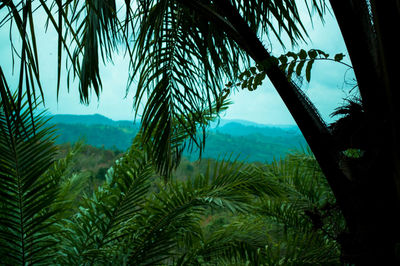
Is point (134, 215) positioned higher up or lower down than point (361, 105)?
lower down

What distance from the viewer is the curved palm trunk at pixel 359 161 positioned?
978mm

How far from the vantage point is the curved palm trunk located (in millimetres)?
978

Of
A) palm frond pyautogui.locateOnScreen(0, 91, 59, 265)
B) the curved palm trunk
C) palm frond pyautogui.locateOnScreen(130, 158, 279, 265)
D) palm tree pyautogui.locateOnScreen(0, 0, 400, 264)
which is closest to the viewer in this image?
palm tree pyautogui.locateOnScreen(0, 0, 400, 264)

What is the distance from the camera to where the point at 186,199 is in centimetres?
204

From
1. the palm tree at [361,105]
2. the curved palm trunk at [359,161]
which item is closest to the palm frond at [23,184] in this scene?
the palm tree at [361,105]

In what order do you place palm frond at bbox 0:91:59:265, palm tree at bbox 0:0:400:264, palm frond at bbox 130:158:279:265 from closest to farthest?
1. palm tree at bbox 0:0:400:264
2. palm frond at bbox 0:91:59:265
3. palm frond at bbox 130:158:279:265

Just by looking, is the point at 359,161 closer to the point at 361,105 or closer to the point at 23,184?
the point at 361,105

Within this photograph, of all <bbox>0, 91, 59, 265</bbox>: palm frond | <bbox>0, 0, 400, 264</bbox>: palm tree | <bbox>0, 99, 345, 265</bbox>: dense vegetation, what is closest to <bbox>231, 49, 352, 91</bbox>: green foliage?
<bbox>0, 0, 400, 264</bbox>: palm tree

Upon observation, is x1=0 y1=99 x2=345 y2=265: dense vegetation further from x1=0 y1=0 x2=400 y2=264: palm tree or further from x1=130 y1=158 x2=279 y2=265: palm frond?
x1=0 y1=0 x2=400 y2=264: palm tree

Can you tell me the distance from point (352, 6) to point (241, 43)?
1.48 ft

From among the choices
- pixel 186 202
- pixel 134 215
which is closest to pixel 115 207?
pixel 134 215

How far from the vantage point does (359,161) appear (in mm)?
1202

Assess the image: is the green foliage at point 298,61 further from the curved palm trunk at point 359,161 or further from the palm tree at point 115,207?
the palm tree at point 115,207

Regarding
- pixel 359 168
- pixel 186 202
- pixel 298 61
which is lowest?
pixel 186 202
